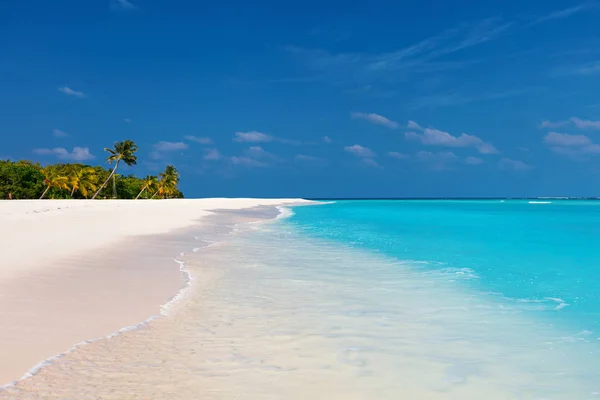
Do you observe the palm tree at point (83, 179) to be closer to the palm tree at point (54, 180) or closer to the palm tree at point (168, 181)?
the palm tree at point (54, 180)

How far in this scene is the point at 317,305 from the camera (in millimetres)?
7641

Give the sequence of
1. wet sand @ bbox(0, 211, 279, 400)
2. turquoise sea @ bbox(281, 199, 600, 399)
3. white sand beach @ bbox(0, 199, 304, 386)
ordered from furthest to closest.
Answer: white sand beach @ bbox(0, 199, 304, 386)
turquoise sea @ bbox(281, 199, 600, 399)
wet sand @ bbox(0, 211, 279, 400)

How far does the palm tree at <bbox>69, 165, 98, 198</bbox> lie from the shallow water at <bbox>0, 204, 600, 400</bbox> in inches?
2528

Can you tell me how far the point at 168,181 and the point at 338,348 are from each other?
315ft

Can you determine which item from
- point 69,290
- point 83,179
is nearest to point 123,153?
point 83,179

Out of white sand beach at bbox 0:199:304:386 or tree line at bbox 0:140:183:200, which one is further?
tree line at bbox 0:140:183:200

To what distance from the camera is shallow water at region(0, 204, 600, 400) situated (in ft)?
14.1

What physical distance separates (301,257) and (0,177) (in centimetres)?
5782

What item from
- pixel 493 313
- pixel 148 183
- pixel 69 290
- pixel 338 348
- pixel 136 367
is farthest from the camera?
pixel 148 183

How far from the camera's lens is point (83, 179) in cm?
6825

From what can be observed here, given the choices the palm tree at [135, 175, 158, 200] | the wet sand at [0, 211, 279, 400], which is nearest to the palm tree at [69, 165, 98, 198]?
the palm tree at [135, 175, 158, 200]

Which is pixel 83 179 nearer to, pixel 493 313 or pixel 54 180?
pixel 54 180

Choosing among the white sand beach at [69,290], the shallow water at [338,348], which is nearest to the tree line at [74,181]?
the white sand beach at [69,290]

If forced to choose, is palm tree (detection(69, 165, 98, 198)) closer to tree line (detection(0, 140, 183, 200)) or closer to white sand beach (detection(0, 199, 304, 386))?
tree line (detection(0, 140, 183, 200))
